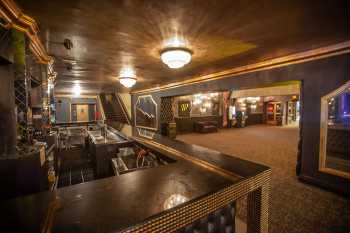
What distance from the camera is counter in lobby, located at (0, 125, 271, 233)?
86 cm

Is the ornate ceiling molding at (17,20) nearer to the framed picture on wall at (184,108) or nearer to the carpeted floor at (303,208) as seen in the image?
the carpeted floor at (303,208)

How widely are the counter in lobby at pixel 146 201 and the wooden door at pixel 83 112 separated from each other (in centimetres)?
1231

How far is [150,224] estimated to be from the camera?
88 cm

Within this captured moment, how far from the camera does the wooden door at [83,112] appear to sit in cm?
1194

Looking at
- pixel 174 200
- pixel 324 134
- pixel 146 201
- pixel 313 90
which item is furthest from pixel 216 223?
pixel 313 90

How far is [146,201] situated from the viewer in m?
1.06

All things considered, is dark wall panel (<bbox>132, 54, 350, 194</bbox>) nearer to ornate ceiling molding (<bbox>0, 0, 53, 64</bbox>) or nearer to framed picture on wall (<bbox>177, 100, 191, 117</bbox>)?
ornate ceiling molding (<bbox>0, 0, 53, 64</bbox>)

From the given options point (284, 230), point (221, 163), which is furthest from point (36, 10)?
point (284, 230)

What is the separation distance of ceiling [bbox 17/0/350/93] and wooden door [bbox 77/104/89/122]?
1002cm

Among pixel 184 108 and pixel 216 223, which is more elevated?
pixel 184 108

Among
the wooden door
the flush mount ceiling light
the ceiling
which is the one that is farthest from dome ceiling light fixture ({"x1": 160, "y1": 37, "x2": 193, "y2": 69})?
the wooden door

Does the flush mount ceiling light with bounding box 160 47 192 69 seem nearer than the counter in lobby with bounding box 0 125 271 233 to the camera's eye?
No

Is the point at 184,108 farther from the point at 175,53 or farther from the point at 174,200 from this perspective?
the point at 174,200

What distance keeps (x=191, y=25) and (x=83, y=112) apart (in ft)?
40.3
